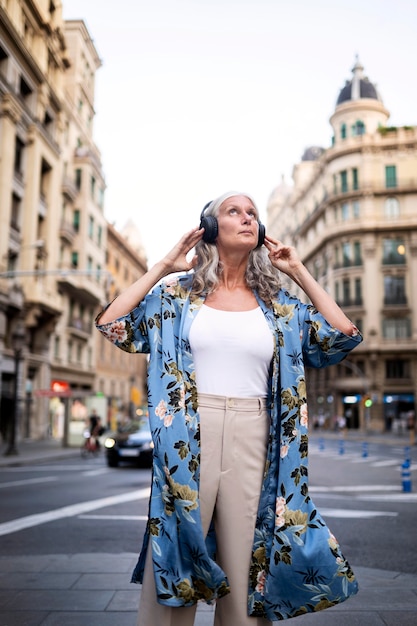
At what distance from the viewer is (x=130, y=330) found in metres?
2.41

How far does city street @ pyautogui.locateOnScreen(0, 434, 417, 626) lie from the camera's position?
157 inches

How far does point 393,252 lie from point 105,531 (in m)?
51.2

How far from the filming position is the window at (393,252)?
177ft

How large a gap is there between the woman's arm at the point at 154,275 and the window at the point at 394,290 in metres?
52.9

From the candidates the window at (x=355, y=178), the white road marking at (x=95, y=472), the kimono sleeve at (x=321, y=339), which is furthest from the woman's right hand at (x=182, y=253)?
the window at (x=355, y=178)

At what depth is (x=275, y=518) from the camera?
2.13 meters

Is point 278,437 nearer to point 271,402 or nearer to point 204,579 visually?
point 271,402

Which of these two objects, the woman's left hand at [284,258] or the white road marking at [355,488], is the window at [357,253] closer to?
the white road marking at [355,488]

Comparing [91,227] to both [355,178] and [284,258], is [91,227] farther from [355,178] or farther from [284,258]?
[284,258]

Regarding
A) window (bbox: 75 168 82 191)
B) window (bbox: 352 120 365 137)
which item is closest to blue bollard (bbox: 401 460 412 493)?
window (bbox: 75 168 82 191)

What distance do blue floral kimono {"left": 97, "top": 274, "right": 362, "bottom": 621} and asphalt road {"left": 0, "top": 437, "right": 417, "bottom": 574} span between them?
343 centimetres

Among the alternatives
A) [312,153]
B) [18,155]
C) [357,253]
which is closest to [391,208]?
[357,253]

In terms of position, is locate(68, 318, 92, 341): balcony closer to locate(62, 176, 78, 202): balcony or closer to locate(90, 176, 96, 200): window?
locate(62, 176, 78, 202): balcony

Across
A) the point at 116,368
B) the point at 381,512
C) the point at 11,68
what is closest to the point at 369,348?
the point at 116,368
